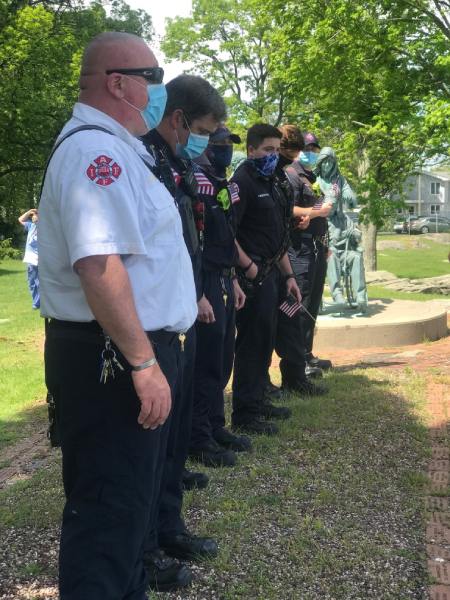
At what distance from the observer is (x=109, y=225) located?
80.7 inches

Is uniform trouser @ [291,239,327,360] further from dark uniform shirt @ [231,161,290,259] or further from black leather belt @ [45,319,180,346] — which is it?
black leather belt @ [45,319,180,346]

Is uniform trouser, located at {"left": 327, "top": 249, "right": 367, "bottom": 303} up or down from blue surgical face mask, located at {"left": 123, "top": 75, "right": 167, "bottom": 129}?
down

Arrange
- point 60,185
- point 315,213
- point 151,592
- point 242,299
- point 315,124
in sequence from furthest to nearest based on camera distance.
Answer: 1. point 315,124
2. point 315,213
3. point 242,299
4. point 151,592
5. point 60,185

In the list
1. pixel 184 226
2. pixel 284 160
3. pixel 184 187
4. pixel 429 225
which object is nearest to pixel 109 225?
pixel 184 226

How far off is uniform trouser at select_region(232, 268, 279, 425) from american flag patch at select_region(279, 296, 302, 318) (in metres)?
0.54

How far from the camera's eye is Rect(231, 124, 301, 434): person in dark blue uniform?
4859 mm

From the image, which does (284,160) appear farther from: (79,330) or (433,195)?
(433,195)

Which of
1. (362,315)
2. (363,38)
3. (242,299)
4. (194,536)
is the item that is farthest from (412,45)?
(194,536)

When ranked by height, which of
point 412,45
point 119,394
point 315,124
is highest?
point 412,45

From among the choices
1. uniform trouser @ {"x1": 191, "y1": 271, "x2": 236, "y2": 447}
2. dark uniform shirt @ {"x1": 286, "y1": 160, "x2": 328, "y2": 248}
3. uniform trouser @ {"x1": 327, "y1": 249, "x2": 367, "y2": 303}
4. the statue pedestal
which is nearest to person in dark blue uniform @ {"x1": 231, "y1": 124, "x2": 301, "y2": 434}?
uniform trouser @ {"x1": 191, "y1": 271, "x2": 236, "y2": 447}

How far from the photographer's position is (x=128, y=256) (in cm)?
217

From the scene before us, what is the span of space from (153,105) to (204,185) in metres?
1.61

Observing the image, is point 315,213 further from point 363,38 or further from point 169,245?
point 363,38

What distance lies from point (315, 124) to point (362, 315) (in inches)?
363
